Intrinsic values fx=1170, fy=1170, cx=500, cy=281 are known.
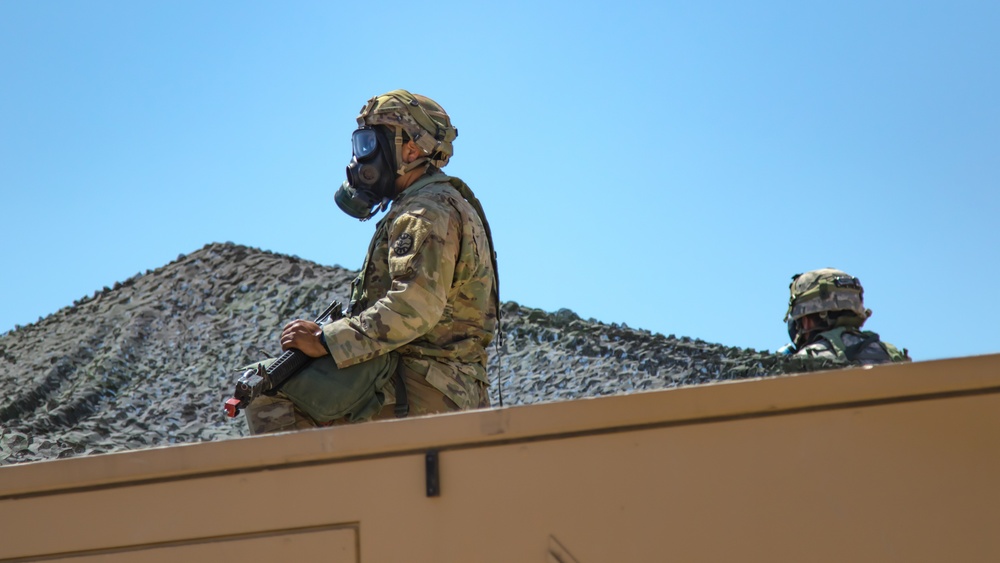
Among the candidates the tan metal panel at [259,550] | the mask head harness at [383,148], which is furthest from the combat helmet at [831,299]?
the tan metal panel at [259,550]

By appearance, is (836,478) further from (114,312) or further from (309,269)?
(114,312)

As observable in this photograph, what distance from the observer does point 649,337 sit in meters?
9.92

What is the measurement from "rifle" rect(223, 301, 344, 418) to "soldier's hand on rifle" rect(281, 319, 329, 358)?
2 cm

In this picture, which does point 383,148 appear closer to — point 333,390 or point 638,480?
point 333,390

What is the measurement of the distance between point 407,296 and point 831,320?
301cm

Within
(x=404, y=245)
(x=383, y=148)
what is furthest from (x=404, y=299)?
(x=383, y=148)

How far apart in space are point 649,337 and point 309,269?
143 inches

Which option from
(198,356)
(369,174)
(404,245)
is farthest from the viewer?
(198,356)

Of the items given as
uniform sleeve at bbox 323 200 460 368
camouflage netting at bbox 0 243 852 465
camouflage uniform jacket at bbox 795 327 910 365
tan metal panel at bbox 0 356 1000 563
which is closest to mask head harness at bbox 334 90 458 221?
uniform sleeve at bbox 323 200 460 368

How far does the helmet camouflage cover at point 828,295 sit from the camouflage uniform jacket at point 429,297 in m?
2.53

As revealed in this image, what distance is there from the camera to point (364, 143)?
330 centimetres

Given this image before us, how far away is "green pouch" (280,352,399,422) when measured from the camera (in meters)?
2.94

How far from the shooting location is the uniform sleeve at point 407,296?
9.75 ft

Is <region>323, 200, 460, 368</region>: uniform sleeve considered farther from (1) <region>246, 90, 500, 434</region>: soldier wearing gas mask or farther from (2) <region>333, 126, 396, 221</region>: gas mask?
(2) <region>333, 126, 396, 221</region>: gas mask
